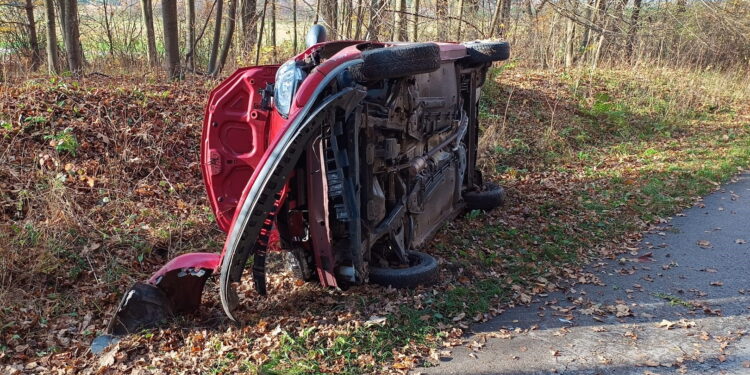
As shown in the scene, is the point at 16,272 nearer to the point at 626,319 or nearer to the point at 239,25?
the point at 626,319

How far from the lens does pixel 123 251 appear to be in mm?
5527

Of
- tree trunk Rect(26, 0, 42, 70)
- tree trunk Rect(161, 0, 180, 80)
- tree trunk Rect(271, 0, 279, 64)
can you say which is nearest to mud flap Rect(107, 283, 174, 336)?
tree trunk Rect(161, 0, 180, 80)

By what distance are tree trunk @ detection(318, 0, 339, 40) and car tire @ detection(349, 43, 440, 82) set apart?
810 centimetres

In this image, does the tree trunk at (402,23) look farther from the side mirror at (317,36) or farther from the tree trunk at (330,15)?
the side mirror at (317,36)

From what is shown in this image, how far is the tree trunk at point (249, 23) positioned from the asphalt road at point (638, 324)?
9.12m

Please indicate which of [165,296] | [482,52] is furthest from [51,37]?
[165,296]

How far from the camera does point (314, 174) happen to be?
428cm

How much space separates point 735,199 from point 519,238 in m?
3.94

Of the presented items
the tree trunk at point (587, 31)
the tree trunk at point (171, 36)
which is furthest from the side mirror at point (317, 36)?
the tree trunk at point (587, 31)

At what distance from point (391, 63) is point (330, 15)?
8.84m

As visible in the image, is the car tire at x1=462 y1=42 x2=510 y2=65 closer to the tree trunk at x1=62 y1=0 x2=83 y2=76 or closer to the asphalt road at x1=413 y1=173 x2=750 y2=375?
the asphalt road at x1=413 y1=173 x2=750 y2=375

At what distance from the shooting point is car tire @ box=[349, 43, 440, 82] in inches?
167

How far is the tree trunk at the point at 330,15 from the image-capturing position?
12.3 metres

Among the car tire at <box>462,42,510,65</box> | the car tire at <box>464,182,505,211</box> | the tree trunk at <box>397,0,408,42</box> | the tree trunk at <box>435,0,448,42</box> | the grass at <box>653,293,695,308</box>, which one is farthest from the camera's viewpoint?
the tree trunk at <box>435,0,448,42</box>
